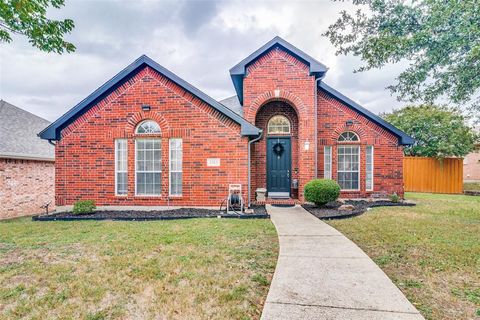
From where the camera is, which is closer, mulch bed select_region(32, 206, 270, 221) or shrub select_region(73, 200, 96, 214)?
mulch bed select_region(32, 206, 270, 221)

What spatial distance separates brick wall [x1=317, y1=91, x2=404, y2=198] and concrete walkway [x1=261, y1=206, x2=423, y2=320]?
21.8ft

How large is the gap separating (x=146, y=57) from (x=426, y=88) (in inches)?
377

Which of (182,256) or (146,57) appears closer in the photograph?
(182,256)

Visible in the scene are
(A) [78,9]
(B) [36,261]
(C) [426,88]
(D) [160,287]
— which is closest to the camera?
(D) [160,287]

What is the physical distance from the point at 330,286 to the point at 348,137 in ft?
30.4

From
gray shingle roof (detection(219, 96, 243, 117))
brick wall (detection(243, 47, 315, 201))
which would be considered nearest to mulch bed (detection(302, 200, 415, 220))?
brick wall (detection(243, 47, 315, 201))

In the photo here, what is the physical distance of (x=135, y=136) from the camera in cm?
949

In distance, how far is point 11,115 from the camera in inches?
579

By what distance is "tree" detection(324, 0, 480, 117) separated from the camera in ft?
20.3

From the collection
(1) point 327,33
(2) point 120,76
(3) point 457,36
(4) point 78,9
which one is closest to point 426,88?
(3) point 457,36

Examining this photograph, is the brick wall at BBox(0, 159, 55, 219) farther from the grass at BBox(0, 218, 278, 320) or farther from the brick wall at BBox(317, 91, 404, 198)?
the brick wall at BBox(317, 91, 404, 198)

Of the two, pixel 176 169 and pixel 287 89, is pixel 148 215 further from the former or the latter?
pixel 287 89

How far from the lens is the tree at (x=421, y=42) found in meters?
6.20

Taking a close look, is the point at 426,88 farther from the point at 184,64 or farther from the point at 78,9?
the point at 184,64
